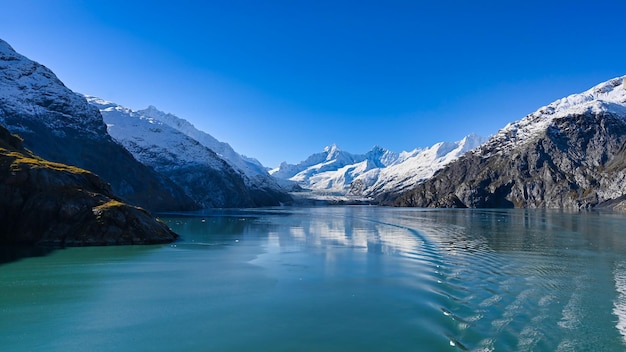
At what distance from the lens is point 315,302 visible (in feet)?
84.0

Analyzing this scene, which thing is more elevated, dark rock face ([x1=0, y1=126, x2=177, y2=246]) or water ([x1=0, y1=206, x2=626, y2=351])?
dark rock face ([x1=0, y1=126, x2=177, y2=246])

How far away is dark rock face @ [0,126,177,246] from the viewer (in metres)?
54.6

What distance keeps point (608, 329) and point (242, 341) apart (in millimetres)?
18155

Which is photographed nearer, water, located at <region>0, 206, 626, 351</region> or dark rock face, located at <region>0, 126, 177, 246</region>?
water, located at <region>0, 206, 626, 351</region>

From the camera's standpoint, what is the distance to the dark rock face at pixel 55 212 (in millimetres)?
54562

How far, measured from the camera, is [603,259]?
4206cm

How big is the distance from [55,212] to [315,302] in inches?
1859

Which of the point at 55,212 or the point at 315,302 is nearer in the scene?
the point at 315,302

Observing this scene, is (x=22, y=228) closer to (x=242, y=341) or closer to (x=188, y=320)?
(x=188, y=320)

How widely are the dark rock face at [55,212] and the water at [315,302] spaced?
841cm

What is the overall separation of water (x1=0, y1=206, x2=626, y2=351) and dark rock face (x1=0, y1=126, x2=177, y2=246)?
8406mm

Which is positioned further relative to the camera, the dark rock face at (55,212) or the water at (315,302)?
the dark rock face at (55,212)

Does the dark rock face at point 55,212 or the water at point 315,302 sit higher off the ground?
the dark rock face at point 55,212

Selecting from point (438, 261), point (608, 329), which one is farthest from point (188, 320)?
point (438, 261)
